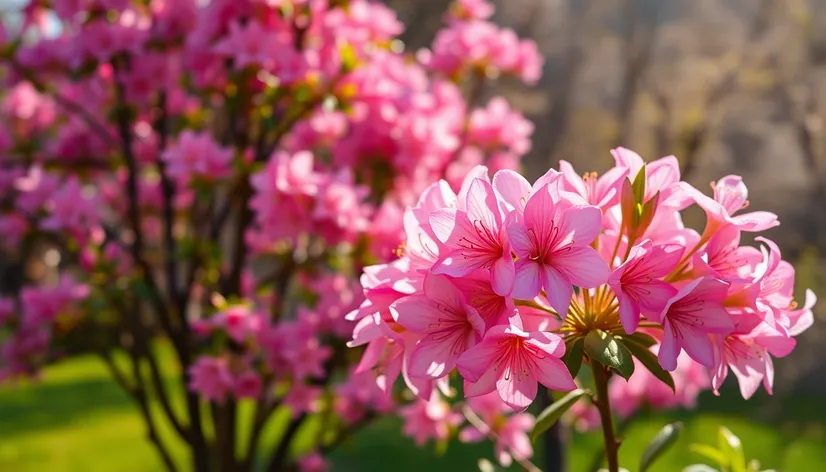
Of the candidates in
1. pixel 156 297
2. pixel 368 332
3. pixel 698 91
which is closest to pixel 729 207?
pixel 368 332

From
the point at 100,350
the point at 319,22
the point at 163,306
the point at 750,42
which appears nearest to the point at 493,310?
the point at 319,22

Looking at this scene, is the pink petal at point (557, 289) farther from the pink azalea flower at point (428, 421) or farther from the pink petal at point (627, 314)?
the pink azalea flower at point (428, 421)

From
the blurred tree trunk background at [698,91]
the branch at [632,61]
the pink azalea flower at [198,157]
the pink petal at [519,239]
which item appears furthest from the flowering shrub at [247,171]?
the branch at [632,61]

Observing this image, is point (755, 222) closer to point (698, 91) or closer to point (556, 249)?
point (556, 249)

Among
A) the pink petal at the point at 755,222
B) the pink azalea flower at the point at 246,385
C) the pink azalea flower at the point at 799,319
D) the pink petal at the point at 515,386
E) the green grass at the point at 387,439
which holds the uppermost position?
the pink petal at the point at 755,222

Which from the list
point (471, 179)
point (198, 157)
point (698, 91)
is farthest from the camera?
point (698, 91)

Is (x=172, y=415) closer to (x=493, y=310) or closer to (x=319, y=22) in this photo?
(x=319, y=22)
